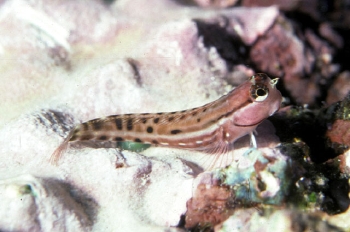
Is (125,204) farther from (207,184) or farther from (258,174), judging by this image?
(258,174)

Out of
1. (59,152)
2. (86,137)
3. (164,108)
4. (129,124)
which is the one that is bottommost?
(164,108)

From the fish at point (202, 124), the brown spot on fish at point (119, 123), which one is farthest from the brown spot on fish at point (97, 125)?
the brown spot on fish at point (119, 123)

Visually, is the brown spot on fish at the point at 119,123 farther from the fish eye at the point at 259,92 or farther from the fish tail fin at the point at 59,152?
the fish eye at the point at 259,92

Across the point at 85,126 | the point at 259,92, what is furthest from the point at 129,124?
the point at 259,92

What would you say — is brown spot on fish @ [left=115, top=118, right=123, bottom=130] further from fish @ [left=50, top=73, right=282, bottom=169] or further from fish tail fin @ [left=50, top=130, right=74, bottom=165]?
fish tail fin @ [left=50, top=130, right=74, bottom=165]

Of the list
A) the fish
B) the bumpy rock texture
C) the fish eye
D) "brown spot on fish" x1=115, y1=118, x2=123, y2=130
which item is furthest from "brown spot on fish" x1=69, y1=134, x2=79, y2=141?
the fish eye

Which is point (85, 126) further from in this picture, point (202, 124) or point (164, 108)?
point (202, 124)

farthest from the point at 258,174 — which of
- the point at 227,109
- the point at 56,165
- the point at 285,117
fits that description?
the point at 56,165
